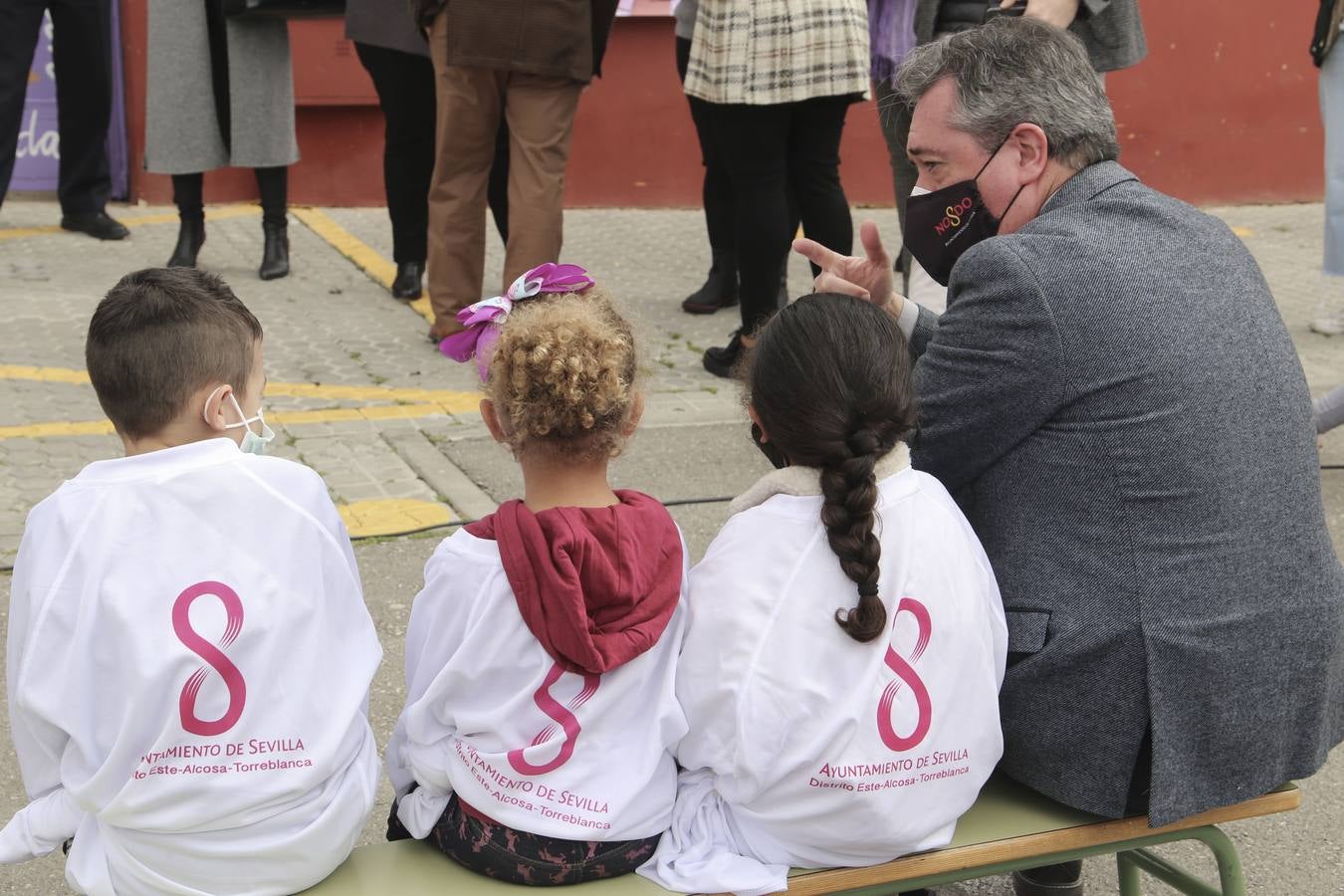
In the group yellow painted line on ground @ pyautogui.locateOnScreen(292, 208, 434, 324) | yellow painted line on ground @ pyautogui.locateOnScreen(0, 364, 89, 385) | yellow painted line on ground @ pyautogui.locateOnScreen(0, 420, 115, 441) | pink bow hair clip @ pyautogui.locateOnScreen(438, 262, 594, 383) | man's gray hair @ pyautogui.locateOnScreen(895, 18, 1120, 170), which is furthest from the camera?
yellow painted line on ground @ pyautogui.locateOnScreen(292, 208, 434, 324)

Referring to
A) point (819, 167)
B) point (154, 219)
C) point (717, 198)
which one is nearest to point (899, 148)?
point (819, 167)

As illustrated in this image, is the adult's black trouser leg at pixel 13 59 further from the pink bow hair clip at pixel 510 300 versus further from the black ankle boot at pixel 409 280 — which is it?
the pink bow hair clip at pixel 510 300

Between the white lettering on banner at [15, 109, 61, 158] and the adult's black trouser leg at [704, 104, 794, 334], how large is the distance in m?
3.83

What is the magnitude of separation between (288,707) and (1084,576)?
3.44 ft

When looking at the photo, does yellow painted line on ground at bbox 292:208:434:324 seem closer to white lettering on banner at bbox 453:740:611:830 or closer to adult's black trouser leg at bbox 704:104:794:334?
adult's black trouser leg at bbox 704:104:794:334

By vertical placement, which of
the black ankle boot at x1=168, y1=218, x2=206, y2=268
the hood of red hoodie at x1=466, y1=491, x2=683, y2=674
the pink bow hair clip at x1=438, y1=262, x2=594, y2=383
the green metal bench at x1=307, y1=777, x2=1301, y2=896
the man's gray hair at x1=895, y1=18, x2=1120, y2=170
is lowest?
the black ankle boot at x1=168, y1=218, x2=206, y2=268

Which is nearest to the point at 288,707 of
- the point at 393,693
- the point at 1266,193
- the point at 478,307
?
the point at 478,307

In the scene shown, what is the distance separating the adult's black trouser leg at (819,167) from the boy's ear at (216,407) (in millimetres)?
3214

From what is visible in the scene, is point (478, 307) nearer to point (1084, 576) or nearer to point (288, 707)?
point (288, 707)

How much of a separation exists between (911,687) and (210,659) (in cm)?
86

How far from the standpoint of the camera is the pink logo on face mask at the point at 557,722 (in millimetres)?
1981

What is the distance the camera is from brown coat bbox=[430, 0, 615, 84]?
16.3ft

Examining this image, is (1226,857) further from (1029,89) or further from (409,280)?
(409,280)

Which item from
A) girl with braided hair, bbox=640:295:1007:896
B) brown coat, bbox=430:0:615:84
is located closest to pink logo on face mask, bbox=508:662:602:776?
girl with braided hair, bbox=640:295:1007:896
